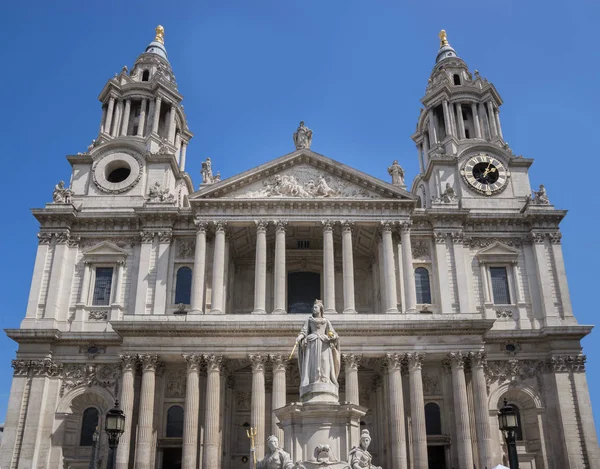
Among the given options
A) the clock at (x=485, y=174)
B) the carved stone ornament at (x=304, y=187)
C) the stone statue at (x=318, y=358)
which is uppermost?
the clock at (x=485, y=174)

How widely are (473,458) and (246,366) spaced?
13.7m

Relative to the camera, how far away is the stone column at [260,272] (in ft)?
117

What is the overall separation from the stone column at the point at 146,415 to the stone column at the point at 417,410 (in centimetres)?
1376

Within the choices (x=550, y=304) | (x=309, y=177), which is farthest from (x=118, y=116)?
(x=550, y=304)

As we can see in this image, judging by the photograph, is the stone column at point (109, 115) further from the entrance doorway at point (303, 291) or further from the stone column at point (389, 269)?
the stone column at point (389, 269)

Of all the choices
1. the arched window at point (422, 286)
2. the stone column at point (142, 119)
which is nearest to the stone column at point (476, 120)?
the arched window at point (422, 286)

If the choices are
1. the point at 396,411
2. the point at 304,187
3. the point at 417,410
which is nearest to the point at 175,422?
the point at 396,411

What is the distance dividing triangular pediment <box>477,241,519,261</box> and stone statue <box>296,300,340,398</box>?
83.3 ft

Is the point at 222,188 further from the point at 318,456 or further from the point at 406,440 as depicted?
the point at 318,456

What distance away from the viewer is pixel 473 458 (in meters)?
32.1

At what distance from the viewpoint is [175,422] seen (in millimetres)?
35219

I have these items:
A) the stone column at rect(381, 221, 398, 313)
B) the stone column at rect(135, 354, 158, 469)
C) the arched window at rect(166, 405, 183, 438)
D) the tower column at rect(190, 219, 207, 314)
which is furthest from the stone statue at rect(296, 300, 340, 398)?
the arched window at rect(166, 405, 183, 438)

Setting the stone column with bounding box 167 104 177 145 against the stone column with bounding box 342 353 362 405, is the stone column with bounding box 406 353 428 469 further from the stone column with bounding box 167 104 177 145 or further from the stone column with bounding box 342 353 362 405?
the stone column with bounding box 167 104 177 145

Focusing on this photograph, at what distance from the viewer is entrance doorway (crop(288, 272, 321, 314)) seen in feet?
138
